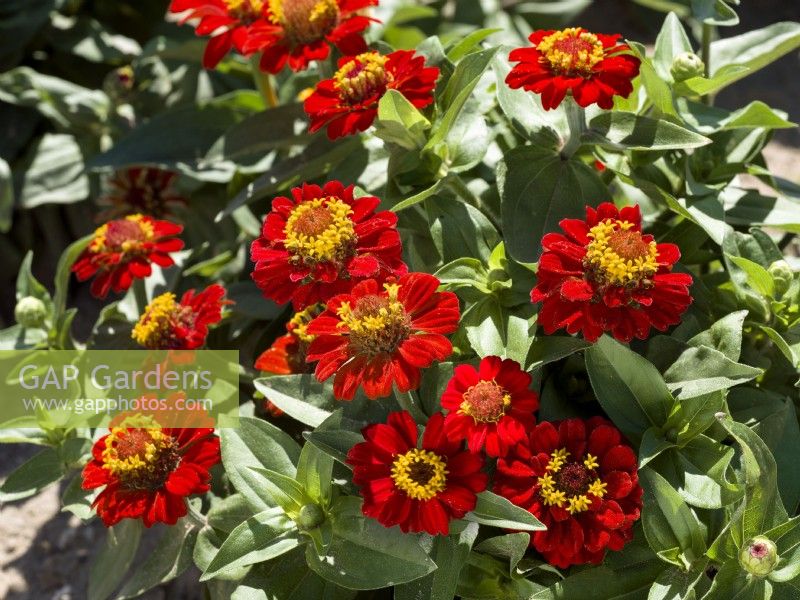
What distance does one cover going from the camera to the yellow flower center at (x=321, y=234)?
1.35m

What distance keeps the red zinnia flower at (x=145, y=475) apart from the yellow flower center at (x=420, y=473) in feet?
1.15

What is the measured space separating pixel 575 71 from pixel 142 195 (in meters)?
1.14

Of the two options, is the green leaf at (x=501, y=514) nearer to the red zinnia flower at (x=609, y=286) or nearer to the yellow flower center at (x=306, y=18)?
the red zinnia flower at (x=609, y=286)

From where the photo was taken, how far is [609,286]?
1289mm

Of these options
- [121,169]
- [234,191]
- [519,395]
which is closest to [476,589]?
[519,395]

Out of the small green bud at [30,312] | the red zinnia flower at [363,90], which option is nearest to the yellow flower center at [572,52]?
the red zinnia flower at [363,90]

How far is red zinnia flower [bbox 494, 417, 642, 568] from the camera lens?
1.27 metres

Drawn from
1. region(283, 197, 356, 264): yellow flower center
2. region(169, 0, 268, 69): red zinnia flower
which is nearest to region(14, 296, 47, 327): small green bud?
region(169, 0, 268, 69): red zinnia flower

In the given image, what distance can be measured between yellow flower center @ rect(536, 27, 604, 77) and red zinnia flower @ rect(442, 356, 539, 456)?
0.43m

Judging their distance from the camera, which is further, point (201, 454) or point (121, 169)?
point (121, 169)

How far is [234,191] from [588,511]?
1087 millimetres

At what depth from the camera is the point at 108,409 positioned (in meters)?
1.71

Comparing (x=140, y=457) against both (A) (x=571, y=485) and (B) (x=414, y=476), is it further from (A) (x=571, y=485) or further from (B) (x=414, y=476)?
(A) (x=571, y=485)

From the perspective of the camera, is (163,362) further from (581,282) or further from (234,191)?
(581,282)
